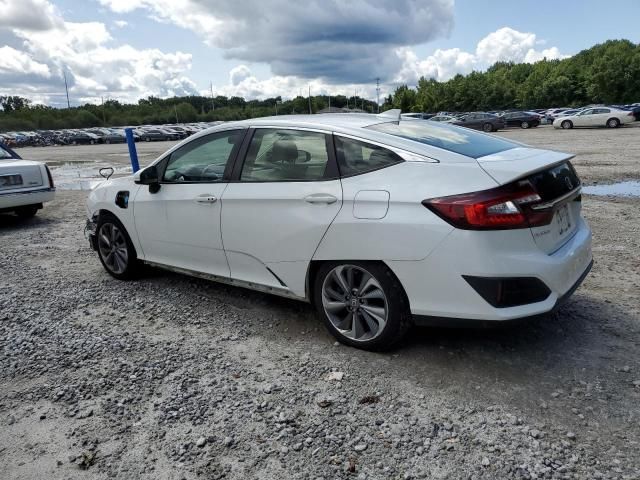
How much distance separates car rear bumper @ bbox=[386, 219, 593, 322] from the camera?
3.06 meters

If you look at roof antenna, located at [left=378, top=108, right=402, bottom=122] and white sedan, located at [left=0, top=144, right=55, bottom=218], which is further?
white sedan, located at [left=0, top=144, right=55, bottom=218]

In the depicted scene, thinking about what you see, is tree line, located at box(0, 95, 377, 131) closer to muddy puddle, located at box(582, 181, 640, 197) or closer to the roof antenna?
muddy puddle, located at box(582, 181, 640, 197)

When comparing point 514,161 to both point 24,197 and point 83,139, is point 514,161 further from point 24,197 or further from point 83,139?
point 83,139

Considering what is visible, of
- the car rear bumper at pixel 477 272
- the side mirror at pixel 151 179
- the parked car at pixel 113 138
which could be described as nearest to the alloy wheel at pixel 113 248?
the side mirror at pixel 151 179

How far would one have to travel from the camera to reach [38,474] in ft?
8.70

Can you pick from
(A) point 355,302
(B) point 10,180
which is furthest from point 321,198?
(B) point 10,180

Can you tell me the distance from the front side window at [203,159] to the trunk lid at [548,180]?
2.09 meters

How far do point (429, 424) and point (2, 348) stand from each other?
3272 mm

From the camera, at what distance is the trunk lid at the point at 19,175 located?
8.80 m

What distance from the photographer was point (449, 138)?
386 cm

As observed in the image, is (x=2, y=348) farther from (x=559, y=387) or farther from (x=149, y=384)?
(x=559, y=387)

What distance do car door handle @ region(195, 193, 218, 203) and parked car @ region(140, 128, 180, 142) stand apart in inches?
2164

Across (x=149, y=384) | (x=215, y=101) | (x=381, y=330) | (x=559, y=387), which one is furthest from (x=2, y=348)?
(x=215, y=101)

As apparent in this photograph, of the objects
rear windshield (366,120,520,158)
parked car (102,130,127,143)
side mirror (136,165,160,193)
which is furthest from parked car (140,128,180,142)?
rear windshield (366,120,520,158)
